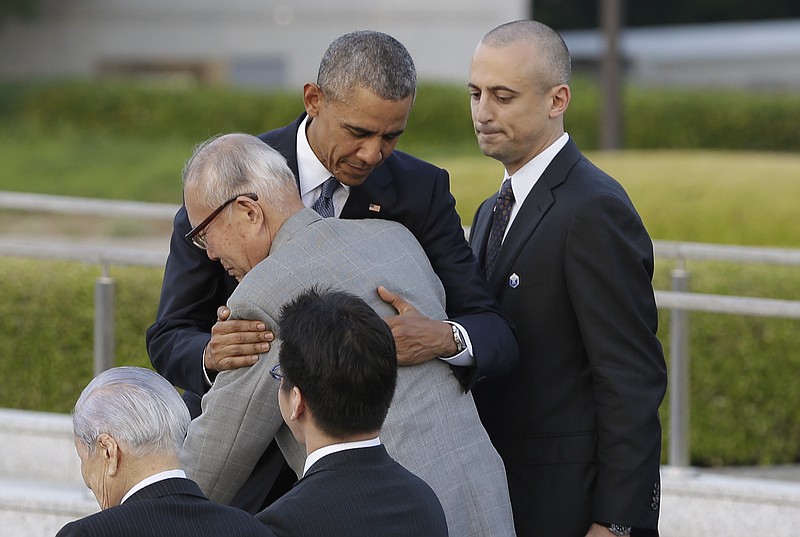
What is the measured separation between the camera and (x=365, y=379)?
230 cm

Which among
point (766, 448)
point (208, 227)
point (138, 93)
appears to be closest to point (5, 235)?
point (138, 93)

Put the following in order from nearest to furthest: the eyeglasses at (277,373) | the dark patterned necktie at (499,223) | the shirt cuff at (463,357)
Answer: the eyeglasses at (277,373) < the shirt cuff at (463,357) < the dark patterned necktie at (499,223)

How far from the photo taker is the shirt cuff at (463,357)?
280cm

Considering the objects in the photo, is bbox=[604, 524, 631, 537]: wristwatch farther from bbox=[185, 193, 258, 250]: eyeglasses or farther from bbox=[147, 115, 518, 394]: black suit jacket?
bbox=[185, 193, 258, 250]: eyeglasses

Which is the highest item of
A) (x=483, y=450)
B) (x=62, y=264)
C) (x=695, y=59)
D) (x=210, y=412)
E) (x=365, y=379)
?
(x=365, y=379)

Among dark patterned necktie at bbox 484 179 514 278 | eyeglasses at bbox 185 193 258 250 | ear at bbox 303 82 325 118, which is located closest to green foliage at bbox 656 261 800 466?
dark patterned necktie at bbox 484 179 514 278

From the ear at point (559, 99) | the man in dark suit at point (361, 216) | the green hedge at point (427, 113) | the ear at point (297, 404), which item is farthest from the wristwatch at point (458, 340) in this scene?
the green hedge at point (427, 113)

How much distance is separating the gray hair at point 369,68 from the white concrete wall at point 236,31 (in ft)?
52.5

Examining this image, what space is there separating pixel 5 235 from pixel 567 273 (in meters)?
11.7

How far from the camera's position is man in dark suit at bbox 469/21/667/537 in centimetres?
297

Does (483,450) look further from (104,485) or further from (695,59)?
(695,59)

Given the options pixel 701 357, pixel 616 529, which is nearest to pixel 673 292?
pixel 701 357

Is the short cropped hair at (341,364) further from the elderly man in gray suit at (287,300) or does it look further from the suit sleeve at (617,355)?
the suit sleeve at (617,355)

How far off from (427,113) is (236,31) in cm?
417
